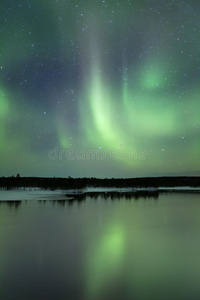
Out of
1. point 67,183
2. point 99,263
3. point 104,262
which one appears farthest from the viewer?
point 67,183

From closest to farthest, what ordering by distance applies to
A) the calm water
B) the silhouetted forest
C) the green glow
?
1. the calm water
2. the green glow
3. the silhouetted forest

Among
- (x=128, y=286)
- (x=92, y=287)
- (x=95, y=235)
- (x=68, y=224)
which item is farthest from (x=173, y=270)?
(x=68, y=224)

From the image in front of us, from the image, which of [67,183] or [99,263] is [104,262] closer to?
[99,263]

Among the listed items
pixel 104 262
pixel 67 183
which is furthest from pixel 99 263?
pixel 67 183

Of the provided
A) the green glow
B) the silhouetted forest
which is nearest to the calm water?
the green glow

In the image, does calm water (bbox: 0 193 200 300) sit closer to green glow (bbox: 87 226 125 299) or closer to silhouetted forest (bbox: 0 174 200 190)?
green glow (bbox: 87 226 125 299)

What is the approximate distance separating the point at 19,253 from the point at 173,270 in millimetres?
5671

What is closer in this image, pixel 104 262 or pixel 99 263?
pixel 99 263

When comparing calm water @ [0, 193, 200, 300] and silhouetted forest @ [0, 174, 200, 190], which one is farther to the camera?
silhouetted forest @ [0, 174, 200, 190]

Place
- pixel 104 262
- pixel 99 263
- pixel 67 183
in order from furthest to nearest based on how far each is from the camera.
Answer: pixel 67 183 < pixel 104 262 < pixel 99 263

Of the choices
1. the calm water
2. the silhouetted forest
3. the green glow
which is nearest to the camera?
the calm water

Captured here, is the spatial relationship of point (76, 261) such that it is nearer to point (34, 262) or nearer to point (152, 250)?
point (34, 262)

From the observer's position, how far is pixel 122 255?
11.1 metres

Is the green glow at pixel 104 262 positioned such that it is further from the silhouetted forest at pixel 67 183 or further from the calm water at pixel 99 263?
the silhouetted forest at pixel 67 183
